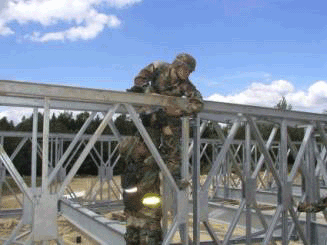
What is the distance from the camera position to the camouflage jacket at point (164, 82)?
4512 millimetres

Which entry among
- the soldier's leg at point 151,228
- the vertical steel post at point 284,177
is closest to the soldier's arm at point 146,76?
the soldier's leg at point 151,228

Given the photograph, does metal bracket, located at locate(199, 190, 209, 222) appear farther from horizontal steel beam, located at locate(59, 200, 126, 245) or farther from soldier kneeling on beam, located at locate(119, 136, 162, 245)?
horizontal steel beam, located at locate(59, 200, 126, 245)

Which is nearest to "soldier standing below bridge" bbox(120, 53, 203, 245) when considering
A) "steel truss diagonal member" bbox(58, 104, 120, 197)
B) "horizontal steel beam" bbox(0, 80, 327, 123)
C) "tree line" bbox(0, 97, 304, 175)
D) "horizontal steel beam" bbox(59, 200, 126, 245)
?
"horizontal steel beam" bbox(0, 80, 327, 123)

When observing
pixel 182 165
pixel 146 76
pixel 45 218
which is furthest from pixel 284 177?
pixel 45 218

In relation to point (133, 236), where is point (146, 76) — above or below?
above

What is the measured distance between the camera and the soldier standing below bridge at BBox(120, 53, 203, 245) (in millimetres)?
4441

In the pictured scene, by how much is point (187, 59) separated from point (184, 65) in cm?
17

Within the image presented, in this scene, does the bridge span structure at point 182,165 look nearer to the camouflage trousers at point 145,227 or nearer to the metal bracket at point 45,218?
the metal bracket at point 45,218

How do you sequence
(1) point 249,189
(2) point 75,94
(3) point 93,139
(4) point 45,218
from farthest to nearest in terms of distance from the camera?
(1) point 249,189, (3) point 93,139, (2) point 75,94, (4) point 45,218

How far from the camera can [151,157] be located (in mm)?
4449

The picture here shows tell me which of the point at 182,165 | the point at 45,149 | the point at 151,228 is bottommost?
the point at 151,228

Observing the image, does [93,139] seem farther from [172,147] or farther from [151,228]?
[151,228]

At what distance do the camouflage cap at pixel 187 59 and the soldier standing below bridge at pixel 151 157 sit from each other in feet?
0.26

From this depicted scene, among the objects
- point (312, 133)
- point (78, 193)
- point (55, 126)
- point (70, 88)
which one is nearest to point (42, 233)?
point (70, 88)
